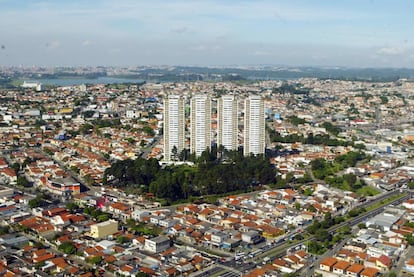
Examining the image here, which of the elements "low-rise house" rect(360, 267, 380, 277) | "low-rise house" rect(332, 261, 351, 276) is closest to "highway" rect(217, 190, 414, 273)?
"low-rise house" rect(332, 261, 351, 276)

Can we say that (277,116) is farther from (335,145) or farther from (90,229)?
(90,229)

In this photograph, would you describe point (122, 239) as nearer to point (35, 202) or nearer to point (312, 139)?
point (35, 202)

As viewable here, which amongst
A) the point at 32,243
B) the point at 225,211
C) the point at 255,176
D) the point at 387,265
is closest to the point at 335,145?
the point at 255,176

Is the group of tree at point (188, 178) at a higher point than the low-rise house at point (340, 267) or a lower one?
higher

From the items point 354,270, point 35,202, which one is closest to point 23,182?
point 35,202

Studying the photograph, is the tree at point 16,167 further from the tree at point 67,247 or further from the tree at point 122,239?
the tree at point 122,239

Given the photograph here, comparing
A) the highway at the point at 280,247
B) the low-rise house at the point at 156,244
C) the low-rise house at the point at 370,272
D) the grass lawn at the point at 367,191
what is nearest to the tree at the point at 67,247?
the low-rise house at the point at 156,244

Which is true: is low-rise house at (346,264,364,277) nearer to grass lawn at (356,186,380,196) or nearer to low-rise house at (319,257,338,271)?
low-rise house at (319,257,338,271)
